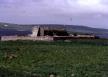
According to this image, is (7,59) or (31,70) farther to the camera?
(7,59)

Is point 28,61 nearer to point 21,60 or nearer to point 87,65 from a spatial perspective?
point 21,60

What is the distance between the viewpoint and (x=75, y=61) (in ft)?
127

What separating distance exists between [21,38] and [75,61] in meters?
37.3

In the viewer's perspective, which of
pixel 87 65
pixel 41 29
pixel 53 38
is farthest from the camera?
pixel 41 29

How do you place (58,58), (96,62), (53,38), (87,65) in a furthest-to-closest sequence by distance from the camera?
(53,38) → (58,58) → (96,62) → (87,65)

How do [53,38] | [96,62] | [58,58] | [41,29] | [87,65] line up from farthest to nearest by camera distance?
1. [41,29]
2. [53,38]
3. [58,58]
4. [96,62]
5. [87,65]

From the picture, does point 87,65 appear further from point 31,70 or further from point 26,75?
point 26,75

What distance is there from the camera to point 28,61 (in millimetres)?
38625

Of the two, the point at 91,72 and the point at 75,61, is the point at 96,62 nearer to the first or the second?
the point at 75,61

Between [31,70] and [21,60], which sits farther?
[21,60]

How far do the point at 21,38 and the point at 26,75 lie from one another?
156 ft

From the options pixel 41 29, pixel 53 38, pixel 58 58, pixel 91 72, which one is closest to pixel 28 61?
pixel 58 58

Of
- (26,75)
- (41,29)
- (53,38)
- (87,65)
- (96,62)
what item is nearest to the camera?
(26,75)

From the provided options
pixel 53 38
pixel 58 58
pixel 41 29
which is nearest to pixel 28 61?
pixel 58 58
